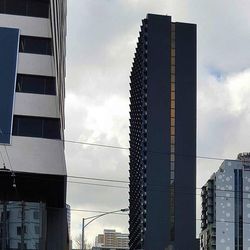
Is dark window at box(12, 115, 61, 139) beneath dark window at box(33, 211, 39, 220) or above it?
above

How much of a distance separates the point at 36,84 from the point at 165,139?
410 ft

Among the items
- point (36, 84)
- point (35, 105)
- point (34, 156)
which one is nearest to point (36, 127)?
point (35, 105)

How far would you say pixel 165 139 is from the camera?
575 feet

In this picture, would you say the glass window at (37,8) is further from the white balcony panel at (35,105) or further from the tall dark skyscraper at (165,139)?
the tall dark skyscraper at (165,139)

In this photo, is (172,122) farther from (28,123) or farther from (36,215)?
(36,215)

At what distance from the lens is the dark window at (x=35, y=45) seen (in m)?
52.1

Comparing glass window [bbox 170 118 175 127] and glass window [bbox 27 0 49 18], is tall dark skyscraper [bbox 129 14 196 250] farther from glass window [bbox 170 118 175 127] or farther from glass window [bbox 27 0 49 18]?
glass window [bbox 27 0 49 18]

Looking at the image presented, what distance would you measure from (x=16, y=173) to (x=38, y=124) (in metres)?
4.21

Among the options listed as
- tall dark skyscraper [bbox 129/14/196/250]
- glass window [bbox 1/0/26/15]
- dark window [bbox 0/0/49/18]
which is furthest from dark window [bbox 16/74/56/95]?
tall dark skyscraper [bbox 129/14/196/250]

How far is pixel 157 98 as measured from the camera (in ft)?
595

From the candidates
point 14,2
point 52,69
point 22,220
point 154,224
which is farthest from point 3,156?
point 154,224

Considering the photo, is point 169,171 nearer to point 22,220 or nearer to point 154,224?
point 154,224

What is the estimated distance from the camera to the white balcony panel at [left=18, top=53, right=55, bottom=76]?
5159 cm

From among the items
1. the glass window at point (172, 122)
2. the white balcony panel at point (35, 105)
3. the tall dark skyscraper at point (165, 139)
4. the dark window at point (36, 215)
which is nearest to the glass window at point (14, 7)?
the white balcony panel at point (35, 105)
